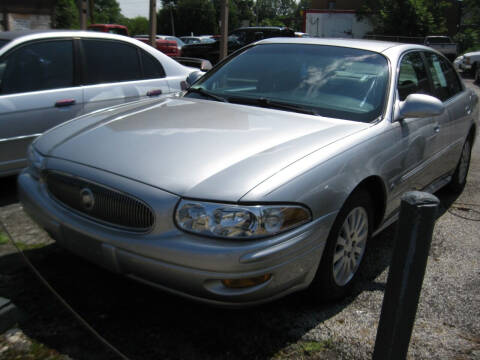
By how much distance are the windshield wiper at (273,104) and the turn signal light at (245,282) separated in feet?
4.46

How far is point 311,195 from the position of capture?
2473 mm

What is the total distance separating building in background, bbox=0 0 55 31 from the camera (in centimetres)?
1308

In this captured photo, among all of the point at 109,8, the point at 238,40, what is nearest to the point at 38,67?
the point at 238,40

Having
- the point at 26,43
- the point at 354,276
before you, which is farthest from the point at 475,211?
the point at 26,43

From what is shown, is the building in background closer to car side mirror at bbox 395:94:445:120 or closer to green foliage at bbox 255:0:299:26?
car side mirror at bbox 395:94:445:120

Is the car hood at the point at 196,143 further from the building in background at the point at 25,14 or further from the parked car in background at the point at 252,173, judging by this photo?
the building in background at the point at 25,14

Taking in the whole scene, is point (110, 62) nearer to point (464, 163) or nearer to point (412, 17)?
point (464, 163)

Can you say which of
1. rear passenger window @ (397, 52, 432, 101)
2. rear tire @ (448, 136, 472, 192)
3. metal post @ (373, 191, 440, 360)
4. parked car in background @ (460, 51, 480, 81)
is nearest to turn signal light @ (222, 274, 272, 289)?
metal post @ (373, 191, 440, 360)

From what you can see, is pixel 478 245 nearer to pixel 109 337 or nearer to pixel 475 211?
pixel 475 211

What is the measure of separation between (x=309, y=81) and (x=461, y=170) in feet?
7.90

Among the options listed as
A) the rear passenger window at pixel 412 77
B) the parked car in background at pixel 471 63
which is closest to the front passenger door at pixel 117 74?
the rear passenger window at pixel 412 77

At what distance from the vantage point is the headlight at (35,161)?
2.93m

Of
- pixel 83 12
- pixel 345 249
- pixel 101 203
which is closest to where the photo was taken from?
pixel 101 203

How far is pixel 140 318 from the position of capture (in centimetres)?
267
